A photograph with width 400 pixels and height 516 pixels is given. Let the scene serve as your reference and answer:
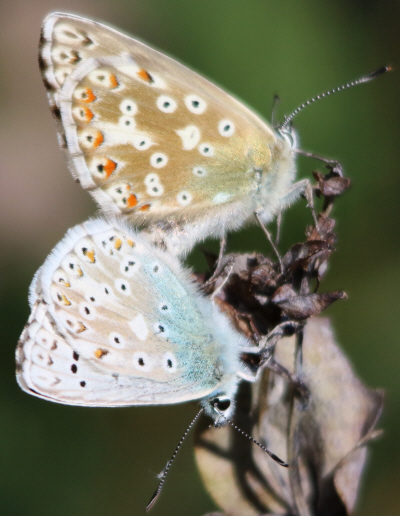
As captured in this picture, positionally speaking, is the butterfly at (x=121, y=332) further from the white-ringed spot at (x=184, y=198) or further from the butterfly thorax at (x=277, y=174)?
the butterfly thorax at (x=277, y=174)

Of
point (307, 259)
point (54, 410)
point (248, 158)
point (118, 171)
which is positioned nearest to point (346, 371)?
point (307, 259)

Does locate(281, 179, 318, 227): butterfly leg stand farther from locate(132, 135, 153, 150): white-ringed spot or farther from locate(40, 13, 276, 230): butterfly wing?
locate(132, 135, 153, 150): white-ringed spot

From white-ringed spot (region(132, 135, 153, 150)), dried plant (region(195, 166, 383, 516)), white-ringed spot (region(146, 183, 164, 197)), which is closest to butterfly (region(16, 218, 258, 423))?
dried plant (region(195, 166, 383, 516))

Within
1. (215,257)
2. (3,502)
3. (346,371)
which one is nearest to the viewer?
(346,371)

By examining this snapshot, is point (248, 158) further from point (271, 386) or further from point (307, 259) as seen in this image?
point (271, 386)

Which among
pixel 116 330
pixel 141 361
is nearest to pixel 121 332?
pixel 116 330

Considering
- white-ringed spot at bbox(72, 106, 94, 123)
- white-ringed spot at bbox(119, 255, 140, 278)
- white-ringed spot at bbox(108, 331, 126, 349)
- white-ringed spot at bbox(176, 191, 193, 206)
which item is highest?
white-ringed spot at bbox(72, 106, 94, 123)

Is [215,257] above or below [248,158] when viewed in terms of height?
below

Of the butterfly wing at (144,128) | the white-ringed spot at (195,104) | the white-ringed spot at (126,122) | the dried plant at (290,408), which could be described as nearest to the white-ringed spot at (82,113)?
the butterfly wing at (144,128)
